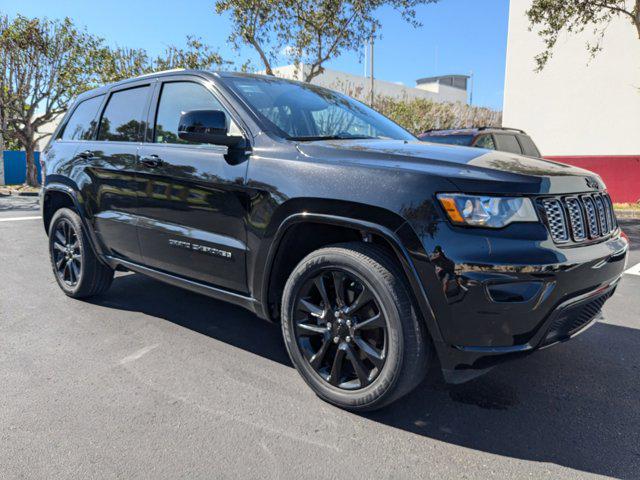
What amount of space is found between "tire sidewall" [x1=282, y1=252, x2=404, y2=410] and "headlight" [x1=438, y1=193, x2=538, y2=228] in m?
0.45

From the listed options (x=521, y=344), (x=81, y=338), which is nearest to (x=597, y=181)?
(x=521, y=344)

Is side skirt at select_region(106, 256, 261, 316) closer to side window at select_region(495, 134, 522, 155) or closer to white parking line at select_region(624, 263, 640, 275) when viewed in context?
white parking line at select_region(624, 263, 640, 275)

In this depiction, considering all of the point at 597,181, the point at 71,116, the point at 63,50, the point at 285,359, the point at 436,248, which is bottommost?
the point at 285,359

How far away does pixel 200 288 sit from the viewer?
3.19m

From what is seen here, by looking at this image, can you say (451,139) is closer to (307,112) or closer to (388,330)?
(307,112)

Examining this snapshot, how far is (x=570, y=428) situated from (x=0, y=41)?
2286cm

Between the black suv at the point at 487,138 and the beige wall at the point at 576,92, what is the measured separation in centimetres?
882

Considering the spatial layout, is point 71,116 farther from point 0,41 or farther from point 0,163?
point 0,163

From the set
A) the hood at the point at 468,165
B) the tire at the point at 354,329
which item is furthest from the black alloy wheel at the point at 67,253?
the hood at the point at 468,165

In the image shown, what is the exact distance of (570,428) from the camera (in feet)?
8.04

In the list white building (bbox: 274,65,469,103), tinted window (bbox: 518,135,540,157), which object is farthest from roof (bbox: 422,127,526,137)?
white building (bbox: 274,65,469,103)

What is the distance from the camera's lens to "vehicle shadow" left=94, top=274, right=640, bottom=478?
2.28 m

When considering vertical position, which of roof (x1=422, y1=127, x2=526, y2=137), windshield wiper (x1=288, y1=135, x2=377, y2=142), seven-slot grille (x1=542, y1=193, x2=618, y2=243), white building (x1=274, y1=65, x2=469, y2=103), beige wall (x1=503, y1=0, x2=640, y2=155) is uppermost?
white building (x1=274, y1=65, x2=469, y2=103)

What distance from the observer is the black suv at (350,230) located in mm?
2123
